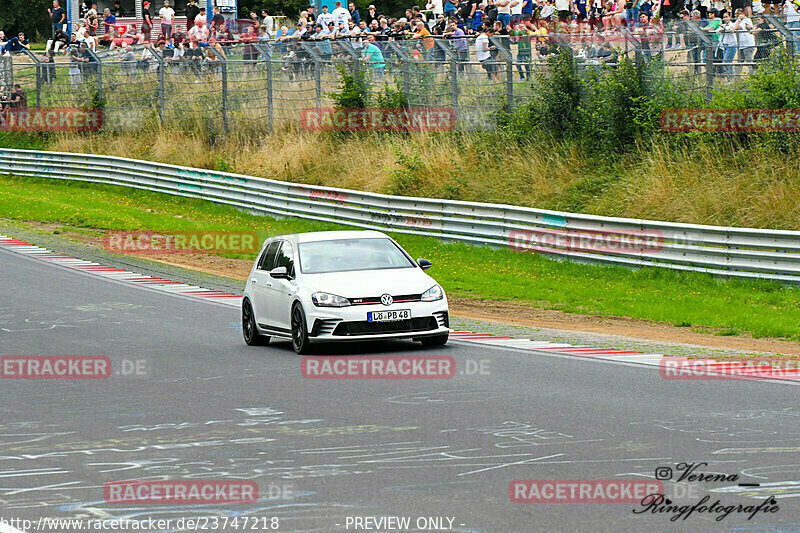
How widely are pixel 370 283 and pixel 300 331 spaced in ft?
3.41

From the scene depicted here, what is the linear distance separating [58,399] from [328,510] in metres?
5.48

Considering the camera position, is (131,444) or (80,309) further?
(80,309)

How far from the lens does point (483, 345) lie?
1510 cm

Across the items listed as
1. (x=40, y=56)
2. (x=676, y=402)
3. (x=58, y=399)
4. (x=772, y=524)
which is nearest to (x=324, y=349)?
(x=58, y=399)

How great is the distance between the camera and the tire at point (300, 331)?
14.2m

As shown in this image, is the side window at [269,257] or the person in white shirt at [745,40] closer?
the side window at [269,257]

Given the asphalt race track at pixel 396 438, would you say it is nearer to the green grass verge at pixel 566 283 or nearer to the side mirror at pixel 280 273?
the side mirror at pixel 280 273

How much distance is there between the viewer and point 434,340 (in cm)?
1460

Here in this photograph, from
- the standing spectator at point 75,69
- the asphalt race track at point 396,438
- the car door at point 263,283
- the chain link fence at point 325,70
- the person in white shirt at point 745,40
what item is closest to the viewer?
the asphalt race track at point 396,438

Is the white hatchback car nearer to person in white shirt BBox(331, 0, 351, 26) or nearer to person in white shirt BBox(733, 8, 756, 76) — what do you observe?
person in white shirt BBox(733, 8, 756, 76)

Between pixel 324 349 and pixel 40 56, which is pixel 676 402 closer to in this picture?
pixel 324 349

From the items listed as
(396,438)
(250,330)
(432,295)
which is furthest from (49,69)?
(396,438)

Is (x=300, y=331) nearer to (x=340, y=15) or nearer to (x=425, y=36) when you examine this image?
(x=425, y=36)

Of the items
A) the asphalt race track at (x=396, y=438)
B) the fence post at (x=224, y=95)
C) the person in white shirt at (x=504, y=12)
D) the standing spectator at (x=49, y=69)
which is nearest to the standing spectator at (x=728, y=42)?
the person in white shirt at (x=504, y=12)
